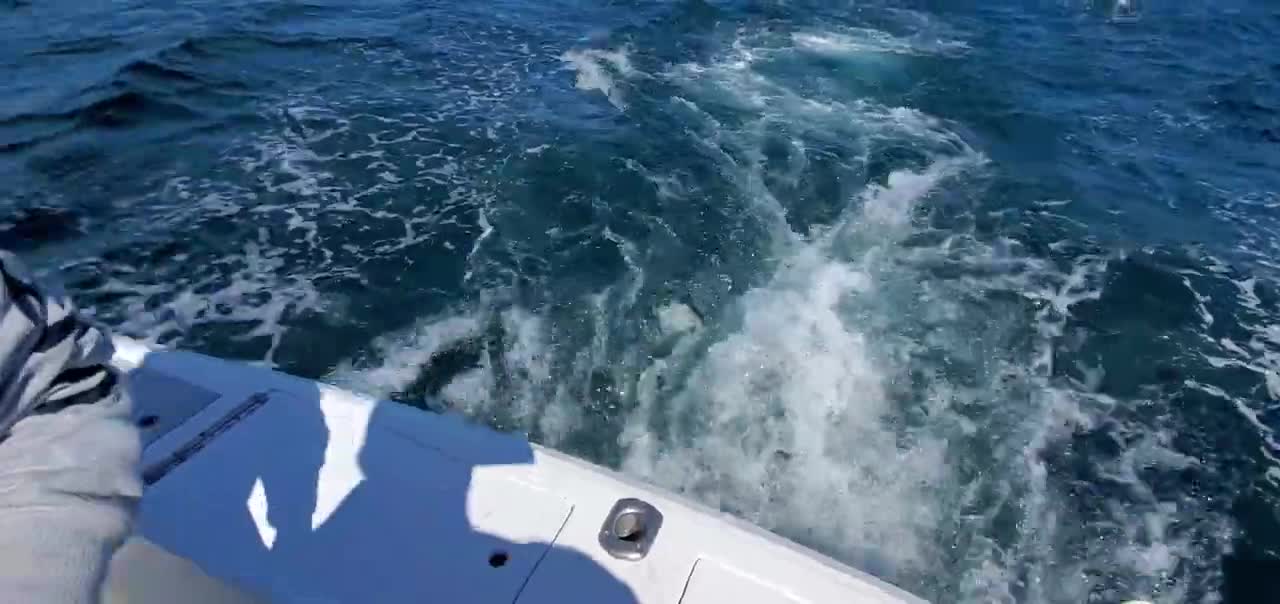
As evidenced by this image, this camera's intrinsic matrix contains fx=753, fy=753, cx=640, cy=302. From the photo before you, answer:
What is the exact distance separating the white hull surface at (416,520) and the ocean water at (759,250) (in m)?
1.90

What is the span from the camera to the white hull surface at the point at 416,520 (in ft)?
8.52

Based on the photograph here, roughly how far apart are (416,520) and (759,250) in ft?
15.1

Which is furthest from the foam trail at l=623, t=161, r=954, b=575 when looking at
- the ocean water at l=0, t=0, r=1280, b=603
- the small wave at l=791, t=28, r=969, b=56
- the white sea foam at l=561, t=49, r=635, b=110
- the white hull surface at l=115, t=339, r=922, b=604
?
the small wave at l=791, t=28, r=969, b=56

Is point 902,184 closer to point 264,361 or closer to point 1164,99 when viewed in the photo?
point 1164,99

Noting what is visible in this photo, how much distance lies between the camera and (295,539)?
2.76 m

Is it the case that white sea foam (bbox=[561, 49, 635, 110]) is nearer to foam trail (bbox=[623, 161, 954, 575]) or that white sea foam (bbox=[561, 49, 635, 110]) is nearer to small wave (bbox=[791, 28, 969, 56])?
small wave (bbox=[791, 28, 969, 56])

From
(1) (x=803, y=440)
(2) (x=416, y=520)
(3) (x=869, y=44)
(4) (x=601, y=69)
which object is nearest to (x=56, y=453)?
(2) (x=416, y=520)

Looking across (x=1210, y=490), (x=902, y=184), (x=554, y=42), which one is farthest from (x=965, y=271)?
(x=554, y=42)

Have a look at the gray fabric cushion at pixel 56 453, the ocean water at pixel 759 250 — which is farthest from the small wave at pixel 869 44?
the gray fabric cushion at pixel 56 453

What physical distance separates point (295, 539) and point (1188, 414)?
581cm

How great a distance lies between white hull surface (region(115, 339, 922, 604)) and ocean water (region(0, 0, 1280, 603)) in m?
1.90

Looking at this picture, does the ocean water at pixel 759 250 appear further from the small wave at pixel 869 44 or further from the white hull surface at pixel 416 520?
the white hull surface at pixel 416 520

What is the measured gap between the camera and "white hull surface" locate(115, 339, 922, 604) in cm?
260

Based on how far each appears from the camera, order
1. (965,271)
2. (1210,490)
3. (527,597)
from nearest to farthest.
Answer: (527,597)
(1210,490)
(965,271)
